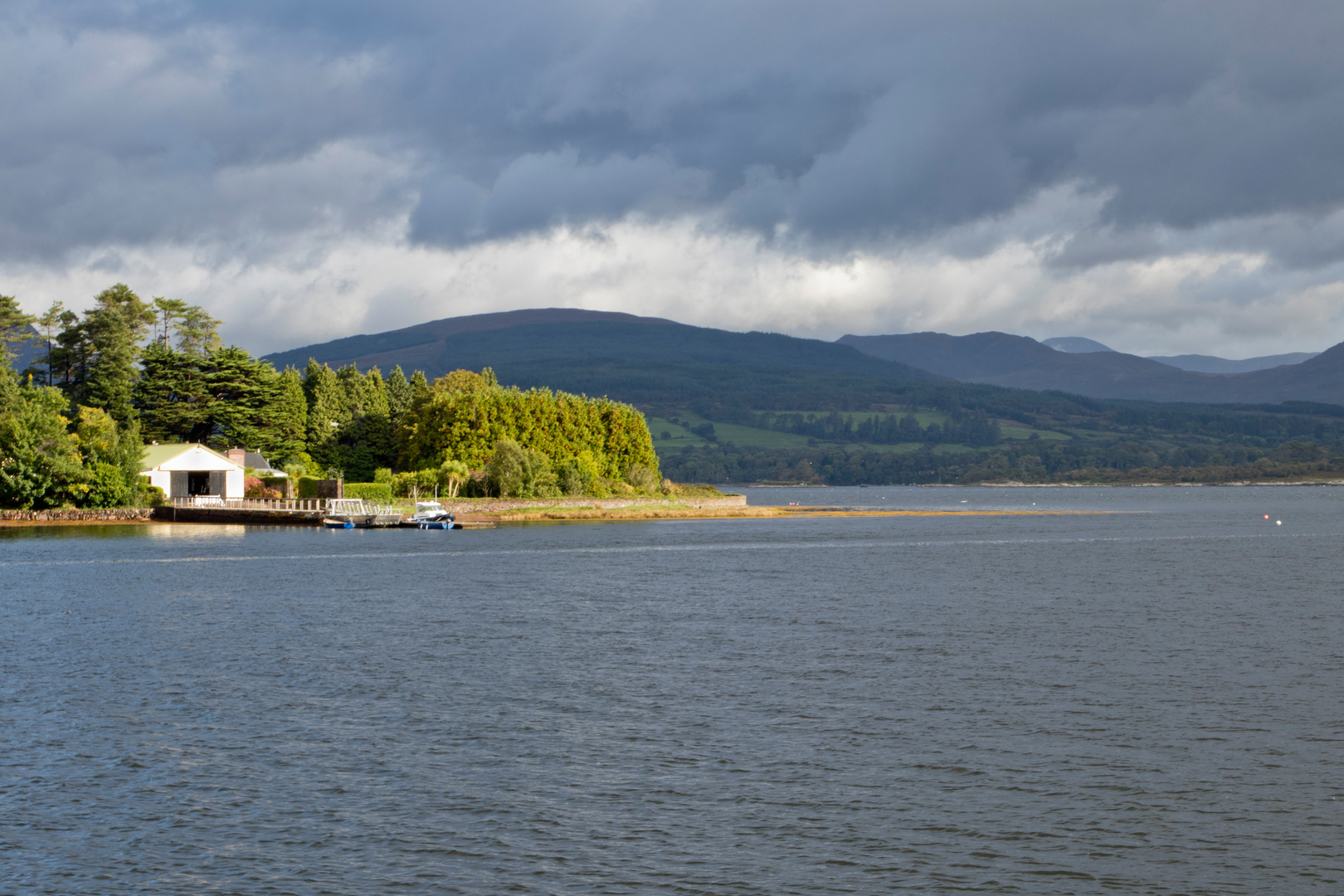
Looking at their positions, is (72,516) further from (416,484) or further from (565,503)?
(565,503)

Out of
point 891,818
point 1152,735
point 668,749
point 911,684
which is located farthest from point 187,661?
point 1152,735

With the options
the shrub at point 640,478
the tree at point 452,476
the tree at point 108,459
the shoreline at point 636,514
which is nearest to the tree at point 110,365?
the tree at point 108,459

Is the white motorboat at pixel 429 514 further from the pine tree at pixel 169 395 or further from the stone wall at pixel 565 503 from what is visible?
the pine tree at pixel 169 395

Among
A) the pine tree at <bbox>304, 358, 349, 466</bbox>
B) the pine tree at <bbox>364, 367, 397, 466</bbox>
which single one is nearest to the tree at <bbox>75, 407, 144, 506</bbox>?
the pine tree at <bbox>304, 358, 349, 466</bbox>

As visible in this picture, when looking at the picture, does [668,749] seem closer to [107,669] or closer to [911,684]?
[911,684]

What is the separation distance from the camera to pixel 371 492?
10512 centimetres

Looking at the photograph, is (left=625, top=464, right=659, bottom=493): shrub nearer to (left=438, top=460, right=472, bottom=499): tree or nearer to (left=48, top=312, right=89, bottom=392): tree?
(left=438, top=460, right=472, bottom=499): tree

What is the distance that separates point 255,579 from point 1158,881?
46.0 meters

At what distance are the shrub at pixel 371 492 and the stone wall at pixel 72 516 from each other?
713 inches

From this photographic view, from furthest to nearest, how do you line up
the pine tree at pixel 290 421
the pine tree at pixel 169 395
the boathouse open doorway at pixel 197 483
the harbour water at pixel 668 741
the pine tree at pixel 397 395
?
1. the pine tree at pixel 397 395
2. the pine tree at pixel 290 421
3. the pine tree at pixel 169 395
4. the boathouse open doorway at pixel 197 483
5. the harbour water at pixel 668 741

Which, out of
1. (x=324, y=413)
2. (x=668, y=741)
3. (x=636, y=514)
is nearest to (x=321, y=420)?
(x=324, y=413)

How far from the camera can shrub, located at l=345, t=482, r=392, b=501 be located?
105 metres

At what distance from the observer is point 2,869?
47.5 feet

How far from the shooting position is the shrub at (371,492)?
104794mm
